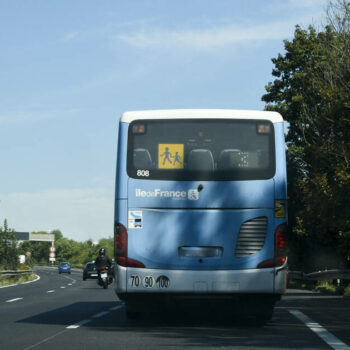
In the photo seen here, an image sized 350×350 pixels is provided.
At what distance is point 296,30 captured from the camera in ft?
140

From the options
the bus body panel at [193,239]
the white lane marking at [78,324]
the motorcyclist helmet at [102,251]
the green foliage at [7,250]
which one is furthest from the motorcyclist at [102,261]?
the green foliage at [7,250]

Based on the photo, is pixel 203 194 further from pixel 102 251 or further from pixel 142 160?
pixel 102 251

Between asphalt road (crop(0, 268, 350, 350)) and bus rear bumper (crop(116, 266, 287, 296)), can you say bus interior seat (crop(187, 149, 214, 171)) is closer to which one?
bus rear bumper (crop(116, 266, 287, 296))

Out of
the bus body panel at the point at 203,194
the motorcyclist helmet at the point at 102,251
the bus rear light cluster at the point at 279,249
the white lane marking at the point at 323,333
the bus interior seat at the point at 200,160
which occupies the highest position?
the bus interior seat at the point at 200,160

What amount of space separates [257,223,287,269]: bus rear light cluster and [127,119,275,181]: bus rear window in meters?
0.83

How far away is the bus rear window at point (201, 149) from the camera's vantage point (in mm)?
12375

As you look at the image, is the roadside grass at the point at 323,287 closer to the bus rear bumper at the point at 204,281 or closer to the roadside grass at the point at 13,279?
the bus rear bumper at the point at 204,281

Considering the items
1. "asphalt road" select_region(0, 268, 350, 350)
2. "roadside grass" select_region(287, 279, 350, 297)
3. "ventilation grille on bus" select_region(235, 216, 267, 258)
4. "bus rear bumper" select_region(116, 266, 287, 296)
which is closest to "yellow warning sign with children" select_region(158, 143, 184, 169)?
"ventilation grille on bus" select_region(235, 216, 267, 258)

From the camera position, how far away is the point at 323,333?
11742 millimetres

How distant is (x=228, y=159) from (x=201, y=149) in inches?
17.3

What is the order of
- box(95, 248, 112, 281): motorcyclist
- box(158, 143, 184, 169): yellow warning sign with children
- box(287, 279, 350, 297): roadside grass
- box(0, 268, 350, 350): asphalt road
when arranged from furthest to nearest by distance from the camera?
box(95, 248, 112, 281): motorcyclist < box(287, 279, 350, 297): roadside grass < box(158, 143, 184, 169): yellow warning sign with children < box(0, 268, 350, 350): asphalt road

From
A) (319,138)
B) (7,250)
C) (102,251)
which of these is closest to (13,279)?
(7,250)

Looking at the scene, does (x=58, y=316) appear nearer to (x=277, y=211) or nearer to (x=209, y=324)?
(x=209, y=324)

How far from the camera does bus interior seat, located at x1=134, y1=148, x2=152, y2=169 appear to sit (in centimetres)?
1246
